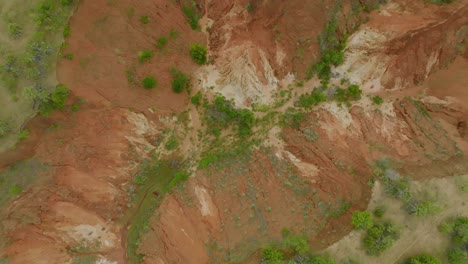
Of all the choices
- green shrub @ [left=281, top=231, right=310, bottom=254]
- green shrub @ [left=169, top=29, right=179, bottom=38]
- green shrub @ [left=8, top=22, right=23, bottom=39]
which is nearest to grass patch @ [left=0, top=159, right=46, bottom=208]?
green shrub @ [left=8, top=22, right=23, bottom=39]

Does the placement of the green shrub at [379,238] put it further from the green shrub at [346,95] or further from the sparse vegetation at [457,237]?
the green shrub at [346,95]

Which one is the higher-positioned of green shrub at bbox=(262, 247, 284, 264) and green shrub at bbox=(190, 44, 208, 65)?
green shrub at bbox=(190, 44, 208, 65)

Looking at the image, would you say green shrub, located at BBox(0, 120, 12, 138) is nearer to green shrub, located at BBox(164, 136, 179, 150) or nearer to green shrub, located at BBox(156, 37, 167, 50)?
green shrub, located at BBox(164, 136, 179, 150)

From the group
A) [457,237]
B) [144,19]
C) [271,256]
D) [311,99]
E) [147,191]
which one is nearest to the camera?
[457,237]

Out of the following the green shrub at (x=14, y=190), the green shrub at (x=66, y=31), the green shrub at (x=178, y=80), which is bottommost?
the green shrub at (x=14, y=190)

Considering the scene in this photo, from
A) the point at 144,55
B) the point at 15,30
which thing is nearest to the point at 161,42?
the point at 144,55

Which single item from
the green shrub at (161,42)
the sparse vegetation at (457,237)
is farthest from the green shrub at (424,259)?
the green shrub at (161,42)

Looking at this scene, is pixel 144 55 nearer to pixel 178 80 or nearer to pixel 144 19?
pixel 144 19
